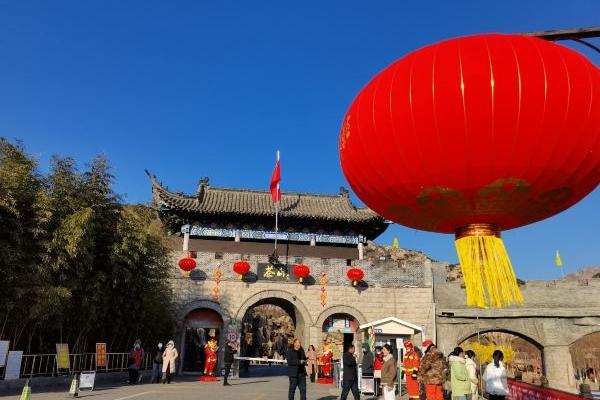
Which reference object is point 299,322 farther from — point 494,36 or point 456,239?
point 494,36

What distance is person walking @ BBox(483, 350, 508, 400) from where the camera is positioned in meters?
6.62

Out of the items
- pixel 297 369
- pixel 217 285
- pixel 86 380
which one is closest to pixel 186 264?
pixel 217 285

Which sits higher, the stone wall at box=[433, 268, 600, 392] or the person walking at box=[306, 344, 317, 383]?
the stone wall at box=[433, 268, 600, 392]

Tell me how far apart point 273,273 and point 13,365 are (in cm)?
1052

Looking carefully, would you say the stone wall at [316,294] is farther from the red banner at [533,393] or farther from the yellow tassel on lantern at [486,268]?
the yellow tassel on lantern at [486,268]

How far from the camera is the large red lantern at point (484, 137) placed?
374 centimetres

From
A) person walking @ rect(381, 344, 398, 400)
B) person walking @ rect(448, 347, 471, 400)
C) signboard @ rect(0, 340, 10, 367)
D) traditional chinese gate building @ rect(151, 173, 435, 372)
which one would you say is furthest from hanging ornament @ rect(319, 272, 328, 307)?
signboard @ rect(0, 340, 10, 367)

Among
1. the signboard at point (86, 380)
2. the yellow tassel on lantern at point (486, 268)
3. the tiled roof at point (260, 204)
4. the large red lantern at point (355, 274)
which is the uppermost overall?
the tiled roof at point (260, 204)

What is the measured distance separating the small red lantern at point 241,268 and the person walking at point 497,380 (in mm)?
12680

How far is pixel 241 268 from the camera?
18359mm

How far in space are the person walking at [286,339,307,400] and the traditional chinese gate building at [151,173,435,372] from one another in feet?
33.6

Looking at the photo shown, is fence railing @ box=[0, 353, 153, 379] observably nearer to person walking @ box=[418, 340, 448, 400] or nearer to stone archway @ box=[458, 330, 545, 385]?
person walking @ box=[418, 340, 448, 400]

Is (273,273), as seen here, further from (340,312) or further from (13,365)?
(13,365)

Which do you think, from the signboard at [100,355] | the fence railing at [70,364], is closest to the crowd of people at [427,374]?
the signboard at [100,355]
